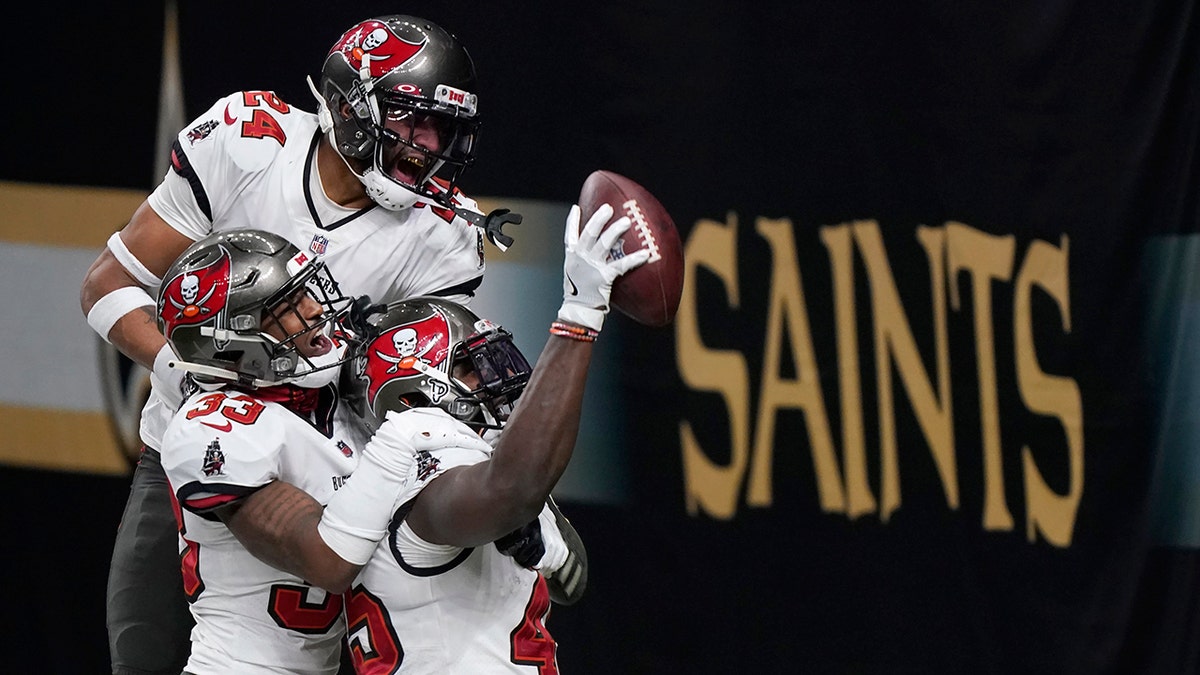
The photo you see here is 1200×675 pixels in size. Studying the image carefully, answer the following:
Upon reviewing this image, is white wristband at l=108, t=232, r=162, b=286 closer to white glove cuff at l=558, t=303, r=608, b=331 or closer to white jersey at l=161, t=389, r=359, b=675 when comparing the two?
white jersey at l=161, t=389, r=359, b=675

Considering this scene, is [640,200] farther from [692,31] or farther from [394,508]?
[692,31]

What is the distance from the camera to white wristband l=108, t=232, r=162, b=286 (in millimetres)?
3271

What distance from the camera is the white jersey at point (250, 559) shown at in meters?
2.57

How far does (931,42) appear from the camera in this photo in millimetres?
4145

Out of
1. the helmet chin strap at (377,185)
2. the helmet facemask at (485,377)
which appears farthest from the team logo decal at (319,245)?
the helmet facemask at (485,377)

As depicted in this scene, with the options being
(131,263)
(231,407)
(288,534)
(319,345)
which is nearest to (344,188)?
(131,263)

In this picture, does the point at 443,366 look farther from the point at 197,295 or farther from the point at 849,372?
the point at 849,372

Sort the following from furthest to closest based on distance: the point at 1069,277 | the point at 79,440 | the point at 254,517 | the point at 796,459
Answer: the point at 79,440 < the point at 796,459 < the point at 1069,277 < the point at 254,517

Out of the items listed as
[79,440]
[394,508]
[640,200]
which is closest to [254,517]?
[394,508]

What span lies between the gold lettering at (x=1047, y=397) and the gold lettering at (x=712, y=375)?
2.56 feet

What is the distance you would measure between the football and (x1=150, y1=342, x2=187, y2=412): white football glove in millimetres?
1077

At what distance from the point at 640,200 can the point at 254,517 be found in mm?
→ 848

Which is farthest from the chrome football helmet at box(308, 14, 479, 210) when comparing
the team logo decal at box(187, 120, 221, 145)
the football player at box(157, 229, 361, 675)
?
the football player at box(157, 229, 361, 675)

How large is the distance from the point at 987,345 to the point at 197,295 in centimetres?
232
